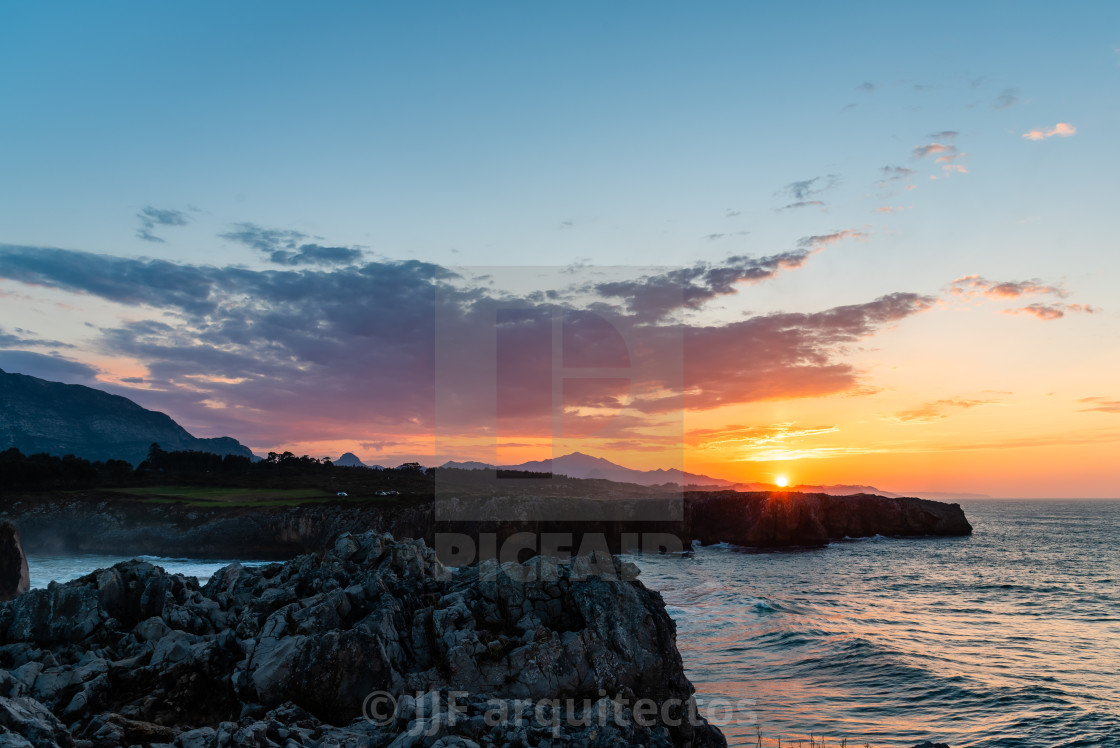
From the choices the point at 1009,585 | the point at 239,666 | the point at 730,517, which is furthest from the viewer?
the point at 730,517

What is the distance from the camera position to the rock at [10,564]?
33656mm

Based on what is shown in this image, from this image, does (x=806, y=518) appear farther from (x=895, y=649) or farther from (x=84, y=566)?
(x=84, y=566)

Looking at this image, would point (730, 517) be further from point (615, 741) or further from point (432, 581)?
point (615, 741)

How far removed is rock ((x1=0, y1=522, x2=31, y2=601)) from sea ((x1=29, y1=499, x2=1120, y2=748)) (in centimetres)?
1044

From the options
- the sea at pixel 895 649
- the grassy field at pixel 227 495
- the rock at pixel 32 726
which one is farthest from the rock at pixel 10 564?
the grassy field at pixel 227 495

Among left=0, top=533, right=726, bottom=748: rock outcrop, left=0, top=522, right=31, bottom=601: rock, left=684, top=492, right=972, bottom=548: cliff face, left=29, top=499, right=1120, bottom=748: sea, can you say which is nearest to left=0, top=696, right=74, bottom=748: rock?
left=0, top=533, right=726, bottom=748: rock outcrop

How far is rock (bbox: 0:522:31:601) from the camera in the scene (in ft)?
110

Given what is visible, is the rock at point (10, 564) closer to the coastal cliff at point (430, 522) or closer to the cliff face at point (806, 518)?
the coastal cliff at point (430, 522)

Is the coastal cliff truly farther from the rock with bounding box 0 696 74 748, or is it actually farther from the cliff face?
the rock with bounding box 0 696 74 748

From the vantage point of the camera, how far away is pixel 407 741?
10938 millimetres

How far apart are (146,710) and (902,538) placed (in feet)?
366

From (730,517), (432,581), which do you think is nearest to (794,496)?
(730,517)

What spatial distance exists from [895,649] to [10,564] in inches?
1912

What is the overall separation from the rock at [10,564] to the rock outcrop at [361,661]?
18.6m
